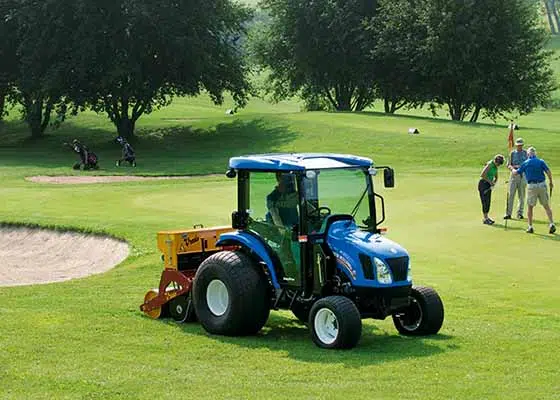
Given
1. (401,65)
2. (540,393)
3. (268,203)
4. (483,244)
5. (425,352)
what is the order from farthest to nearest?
(401,65) < (483,244) < (268,203) < (425,352) < (540,393)

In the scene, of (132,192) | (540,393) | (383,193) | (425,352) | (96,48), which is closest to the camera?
(540,393)

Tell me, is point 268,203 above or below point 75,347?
above

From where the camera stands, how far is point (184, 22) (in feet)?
171

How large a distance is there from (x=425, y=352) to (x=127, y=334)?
356 centimetres

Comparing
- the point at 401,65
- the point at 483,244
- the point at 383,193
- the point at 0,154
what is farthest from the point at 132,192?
the point at 401,65

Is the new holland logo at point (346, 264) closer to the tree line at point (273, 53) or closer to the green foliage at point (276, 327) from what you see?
the green foliage at point (276, 327)

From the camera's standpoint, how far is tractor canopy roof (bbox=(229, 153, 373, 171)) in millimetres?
11516

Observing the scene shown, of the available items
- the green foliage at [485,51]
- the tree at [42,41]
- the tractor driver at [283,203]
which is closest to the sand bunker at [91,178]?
the tree at [42,41]

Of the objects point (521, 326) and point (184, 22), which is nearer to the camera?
point (521, 326)

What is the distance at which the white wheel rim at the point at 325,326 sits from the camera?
36.7 ft

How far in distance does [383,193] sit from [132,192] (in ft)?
26.5

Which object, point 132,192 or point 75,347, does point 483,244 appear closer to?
point 75,347

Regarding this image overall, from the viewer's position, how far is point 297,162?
1159 centimetres

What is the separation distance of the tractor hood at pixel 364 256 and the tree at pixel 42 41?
41.0 m
